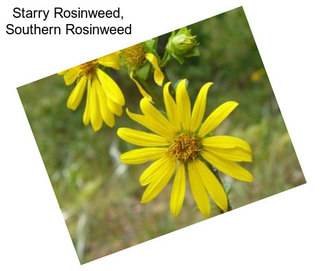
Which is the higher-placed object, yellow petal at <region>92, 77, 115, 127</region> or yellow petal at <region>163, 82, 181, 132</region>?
yellow petal at <region>92, 77, 115, 127</region>

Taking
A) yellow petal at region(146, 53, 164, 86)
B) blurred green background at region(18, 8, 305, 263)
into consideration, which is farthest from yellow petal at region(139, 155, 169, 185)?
blurred green background at region(18, 8, 305, 263)

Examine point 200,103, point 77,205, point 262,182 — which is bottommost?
point 262,182

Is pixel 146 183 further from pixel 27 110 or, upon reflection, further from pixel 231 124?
pixel 27 110

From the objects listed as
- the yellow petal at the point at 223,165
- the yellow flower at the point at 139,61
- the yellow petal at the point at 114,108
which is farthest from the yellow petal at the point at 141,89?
the yellow petal at the point at 223,165

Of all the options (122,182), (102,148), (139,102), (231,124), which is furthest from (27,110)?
(139,102)

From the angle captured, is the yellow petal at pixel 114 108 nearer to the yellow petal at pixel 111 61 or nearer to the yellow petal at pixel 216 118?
the yellow petal at pixel 111 61

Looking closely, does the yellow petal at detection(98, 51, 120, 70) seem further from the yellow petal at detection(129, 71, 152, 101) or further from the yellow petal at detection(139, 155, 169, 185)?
the yellow petal at detection(139, 155, 169, 185)
